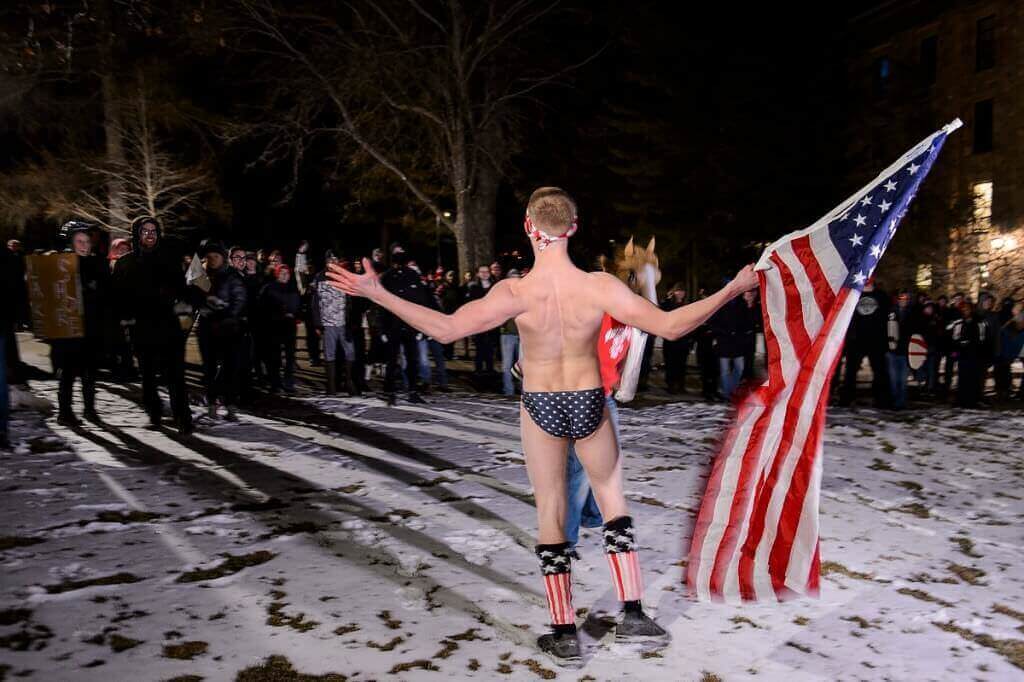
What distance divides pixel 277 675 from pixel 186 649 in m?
0.54

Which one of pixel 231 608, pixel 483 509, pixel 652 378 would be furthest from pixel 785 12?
pixel 231 608

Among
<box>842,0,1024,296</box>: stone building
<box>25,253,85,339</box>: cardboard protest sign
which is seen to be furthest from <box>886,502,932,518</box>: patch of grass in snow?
<box>842,0,1024,296</box>: stone building

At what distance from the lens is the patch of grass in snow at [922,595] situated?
13.5 feet

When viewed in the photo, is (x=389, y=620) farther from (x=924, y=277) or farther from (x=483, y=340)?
(x=924, y=277)

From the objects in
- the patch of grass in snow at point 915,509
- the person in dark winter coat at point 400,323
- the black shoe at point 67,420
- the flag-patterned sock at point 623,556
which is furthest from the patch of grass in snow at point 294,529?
the person in dark winter coat at point 400,323

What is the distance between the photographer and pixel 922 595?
421 cm

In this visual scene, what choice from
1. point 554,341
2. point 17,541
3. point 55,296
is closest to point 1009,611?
point 554,341

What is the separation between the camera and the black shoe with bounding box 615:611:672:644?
3.66 meters

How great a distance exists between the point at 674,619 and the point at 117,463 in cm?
540

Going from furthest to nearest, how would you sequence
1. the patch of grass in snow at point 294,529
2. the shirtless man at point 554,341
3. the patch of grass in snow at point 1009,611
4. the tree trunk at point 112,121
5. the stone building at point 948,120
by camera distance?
the stone building at point 948,120, the tree trunk at point 112,121, the patch of grass in snow at point 294,529, the patch of grass in snow at point 1009,611, the shirtless man at point 554,341

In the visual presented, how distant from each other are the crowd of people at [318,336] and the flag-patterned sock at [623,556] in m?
4.56

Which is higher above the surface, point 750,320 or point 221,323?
point 750,320

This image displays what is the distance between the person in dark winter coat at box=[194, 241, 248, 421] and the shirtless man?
580 cm

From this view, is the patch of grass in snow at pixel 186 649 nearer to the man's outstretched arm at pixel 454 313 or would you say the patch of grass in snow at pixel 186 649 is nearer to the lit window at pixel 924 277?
the man's outstretched arm at pixel 454 313
